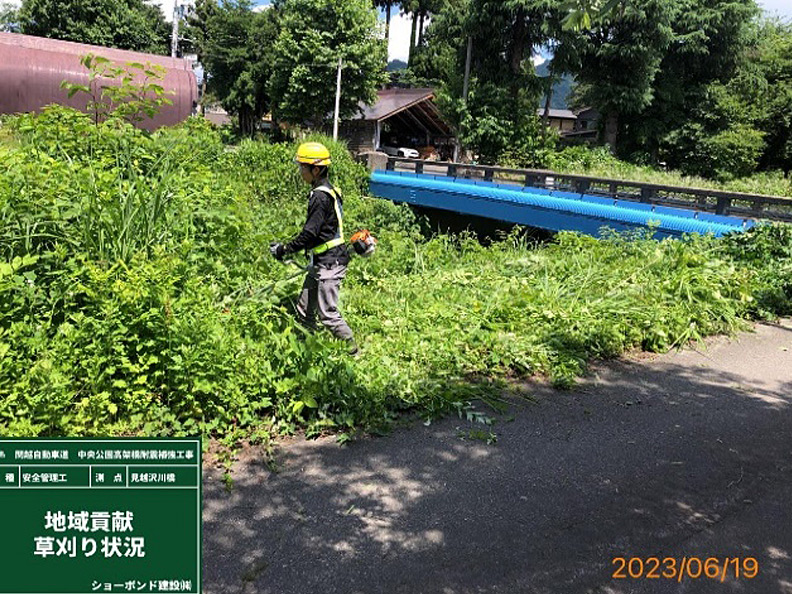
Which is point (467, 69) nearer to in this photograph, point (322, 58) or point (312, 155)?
point (322, 58)

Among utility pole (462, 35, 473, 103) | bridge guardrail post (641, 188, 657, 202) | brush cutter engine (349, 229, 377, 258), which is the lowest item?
brush cutter engine (349, 229, 377, 258)

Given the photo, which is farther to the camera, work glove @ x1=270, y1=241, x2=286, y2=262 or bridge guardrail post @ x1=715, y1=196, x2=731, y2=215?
bridge guardrail post @ x1=715, y1=196, x2=731, y2=215

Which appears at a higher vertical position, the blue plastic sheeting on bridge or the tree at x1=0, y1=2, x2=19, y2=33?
the tree at x1=0, y1=2, x2=19, y2=33

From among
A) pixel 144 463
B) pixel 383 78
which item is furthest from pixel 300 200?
pixel 383 78

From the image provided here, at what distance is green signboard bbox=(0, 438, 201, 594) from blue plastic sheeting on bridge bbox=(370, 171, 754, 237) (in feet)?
30.7

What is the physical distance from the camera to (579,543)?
3244 millimetres

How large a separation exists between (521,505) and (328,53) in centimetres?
3697

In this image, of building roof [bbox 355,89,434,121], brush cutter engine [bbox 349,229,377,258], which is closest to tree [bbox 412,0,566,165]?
building roof [bbox 355,89,434,121]

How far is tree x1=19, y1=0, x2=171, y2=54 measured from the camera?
41156mm

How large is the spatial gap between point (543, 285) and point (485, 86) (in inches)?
1172

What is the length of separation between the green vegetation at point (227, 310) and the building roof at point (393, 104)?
34.3 m

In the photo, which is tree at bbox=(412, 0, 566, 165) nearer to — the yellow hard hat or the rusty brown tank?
the rusty brown tank

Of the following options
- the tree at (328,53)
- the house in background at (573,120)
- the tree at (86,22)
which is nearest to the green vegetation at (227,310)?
the tree at (328,53)

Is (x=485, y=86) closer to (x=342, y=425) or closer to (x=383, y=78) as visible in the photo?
(x=383, y=78)
